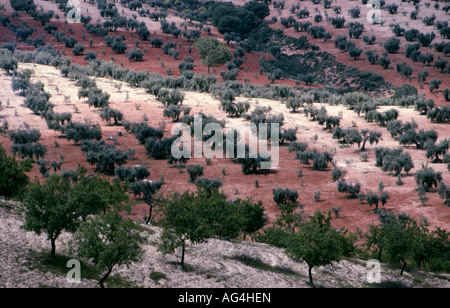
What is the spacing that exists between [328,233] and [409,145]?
3878 cm

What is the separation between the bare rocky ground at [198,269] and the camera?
2534cm

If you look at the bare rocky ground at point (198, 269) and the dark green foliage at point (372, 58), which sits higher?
the dark green foliage at point (372, 58)

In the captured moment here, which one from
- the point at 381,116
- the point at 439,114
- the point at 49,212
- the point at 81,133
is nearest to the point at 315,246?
the point at 49,212

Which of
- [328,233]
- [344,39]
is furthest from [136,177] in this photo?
[344,39]

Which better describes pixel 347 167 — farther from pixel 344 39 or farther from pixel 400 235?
pixel 344 39

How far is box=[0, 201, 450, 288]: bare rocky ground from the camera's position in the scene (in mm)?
25344

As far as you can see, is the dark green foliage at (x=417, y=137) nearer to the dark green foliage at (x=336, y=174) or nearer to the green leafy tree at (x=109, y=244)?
the dark green foliage at (x=336, y=174)

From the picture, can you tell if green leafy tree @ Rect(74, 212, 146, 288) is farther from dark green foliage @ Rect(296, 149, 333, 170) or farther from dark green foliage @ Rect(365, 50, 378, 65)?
dark green foliage @ Rect(365, 50, 378, 65)

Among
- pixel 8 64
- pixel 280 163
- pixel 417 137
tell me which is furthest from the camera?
pixel 8 64

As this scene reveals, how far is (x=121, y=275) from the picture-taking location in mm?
26984

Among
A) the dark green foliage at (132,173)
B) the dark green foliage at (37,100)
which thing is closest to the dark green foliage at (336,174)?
the dark green foliage at (132,173)

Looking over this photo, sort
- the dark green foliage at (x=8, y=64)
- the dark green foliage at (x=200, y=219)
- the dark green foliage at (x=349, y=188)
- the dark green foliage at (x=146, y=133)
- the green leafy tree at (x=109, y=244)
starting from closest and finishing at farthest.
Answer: the green leafy tree at (x=109, y=244), the dark green foliage at (x=200, y=219), the dark green foliage at (x=349, y=188), the dark green foliage at (x=146, y=133), the dark green foliage at (x=8, y=64)

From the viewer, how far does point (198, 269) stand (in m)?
29.1

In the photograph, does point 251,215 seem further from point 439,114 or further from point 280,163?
point 439,114
